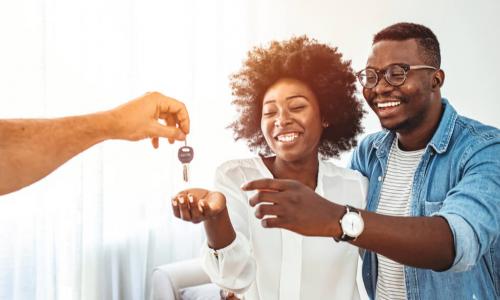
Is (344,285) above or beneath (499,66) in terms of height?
beneath

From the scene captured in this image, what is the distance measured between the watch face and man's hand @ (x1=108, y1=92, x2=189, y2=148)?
1.99 feet

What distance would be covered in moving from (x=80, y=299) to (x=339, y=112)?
1.64m

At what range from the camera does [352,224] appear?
3.82 ft

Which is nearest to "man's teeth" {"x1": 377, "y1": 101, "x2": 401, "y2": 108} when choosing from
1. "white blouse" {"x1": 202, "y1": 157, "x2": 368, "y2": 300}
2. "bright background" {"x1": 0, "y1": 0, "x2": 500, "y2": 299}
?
"white blouse" {"x1": 202, "y1": 157, "x2": 368, "y2": 300}

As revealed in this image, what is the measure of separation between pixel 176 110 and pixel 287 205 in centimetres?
60

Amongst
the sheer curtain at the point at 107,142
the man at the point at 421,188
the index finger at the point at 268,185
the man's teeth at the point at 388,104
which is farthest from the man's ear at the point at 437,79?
the sheer curtain at the point at 107,142

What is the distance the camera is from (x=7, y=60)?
8.02 ft

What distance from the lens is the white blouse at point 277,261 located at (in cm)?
155

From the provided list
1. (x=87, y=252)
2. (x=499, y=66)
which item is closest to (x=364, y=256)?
(x=87, y=252)

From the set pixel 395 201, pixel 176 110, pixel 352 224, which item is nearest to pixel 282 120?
pixel 176 110

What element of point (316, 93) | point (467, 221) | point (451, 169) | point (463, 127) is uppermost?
point (316, 93)

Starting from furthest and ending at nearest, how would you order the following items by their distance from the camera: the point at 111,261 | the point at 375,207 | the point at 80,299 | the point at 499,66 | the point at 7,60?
the point at 499,66, the point at 111,261, the point at 80,299, the point at 7,60, the point at 375,207

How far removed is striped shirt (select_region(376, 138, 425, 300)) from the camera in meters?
1.73

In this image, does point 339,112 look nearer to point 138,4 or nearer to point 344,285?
point 344,285
